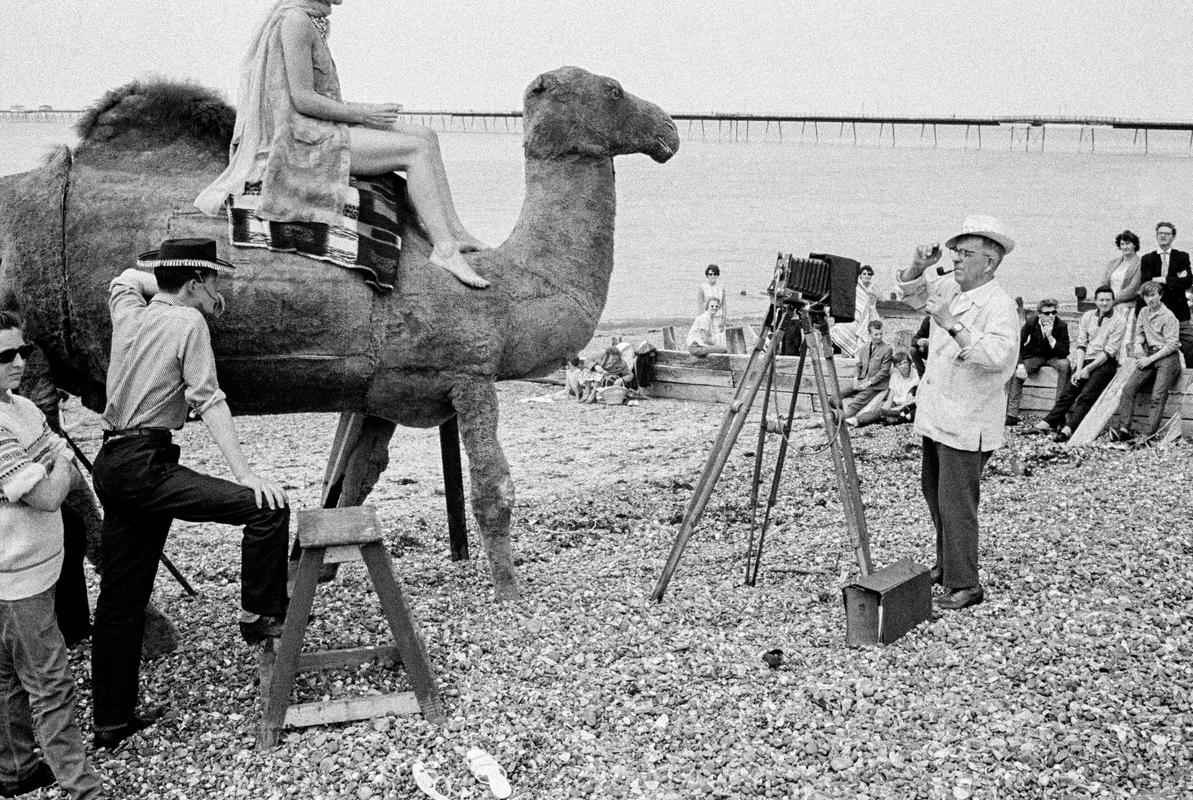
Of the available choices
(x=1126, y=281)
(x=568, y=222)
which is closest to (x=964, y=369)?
(x=568, y=222)

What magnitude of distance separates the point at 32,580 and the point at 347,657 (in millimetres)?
1562

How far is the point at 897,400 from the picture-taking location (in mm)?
11695

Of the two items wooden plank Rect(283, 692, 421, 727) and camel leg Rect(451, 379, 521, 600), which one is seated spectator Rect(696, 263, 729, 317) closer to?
camel leg Rect(451, 379, 521, 600)

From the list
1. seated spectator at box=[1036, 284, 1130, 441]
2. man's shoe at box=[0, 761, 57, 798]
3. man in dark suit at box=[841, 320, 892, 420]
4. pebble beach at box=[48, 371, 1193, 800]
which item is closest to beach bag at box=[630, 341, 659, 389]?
man in dark suit at box=[841, 320, 892, 420]

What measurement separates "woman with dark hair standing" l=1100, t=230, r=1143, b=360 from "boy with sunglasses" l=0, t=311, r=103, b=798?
31.7 ft

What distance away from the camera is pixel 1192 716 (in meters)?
4.64

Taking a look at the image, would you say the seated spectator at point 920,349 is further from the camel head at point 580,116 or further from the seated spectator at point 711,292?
the camel head at point 580,116

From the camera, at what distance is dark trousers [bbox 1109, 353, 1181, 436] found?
396 inches

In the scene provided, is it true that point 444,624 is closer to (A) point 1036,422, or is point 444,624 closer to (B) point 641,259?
(A) point 1036,422

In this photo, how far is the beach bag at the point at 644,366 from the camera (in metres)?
14.4

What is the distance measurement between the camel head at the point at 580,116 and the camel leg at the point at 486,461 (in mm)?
1501

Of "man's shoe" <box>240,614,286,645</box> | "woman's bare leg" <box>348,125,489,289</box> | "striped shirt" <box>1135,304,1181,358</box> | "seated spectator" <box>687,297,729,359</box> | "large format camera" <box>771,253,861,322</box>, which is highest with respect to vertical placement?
"woman's bare leg" <box>348,125,489,289</box>

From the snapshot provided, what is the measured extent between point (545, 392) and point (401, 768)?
36.0 ft

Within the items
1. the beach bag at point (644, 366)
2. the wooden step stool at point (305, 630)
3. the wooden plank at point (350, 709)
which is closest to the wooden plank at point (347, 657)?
the wooden step stool at point (305, 630)
